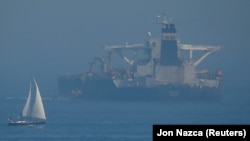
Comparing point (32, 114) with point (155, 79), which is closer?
point (32, 114)

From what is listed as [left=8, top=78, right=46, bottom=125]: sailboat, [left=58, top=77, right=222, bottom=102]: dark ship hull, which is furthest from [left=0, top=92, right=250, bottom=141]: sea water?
[left=58, top=77, right=222, bottom=102]: dark ship hull

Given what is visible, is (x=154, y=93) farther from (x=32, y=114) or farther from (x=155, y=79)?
(x=32, y=114)

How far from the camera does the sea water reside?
55.9m

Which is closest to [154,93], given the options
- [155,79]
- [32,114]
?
[155,79]

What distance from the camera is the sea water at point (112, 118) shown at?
5588cm

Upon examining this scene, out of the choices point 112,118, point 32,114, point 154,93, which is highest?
point 32,114

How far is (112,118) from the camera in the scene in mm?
73500

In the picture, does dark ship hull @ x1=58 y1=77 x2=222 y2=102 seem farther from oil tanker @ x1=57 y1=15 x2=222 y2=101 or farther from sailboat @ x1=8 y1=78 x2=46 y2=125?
sailboat @ x1=8 y1=78 x2=46 y2=125

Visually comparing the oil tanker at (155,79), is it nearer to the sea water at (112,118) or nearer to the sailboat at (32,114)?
the sea water at (112,118)

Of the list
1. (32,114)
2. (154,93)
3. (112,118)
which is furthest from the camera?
(154,93)

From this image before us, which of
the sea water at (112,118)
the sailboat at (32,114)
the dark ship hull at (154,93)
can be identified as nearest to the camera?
the sea water at (112,118)

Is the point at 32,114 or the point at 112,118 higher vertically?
the point at 32,114

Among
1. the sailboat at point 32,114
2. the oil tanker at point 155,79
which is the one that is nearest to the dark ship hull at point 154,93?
the oil tanker at point 155,79

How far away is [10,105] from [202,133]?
260ft
